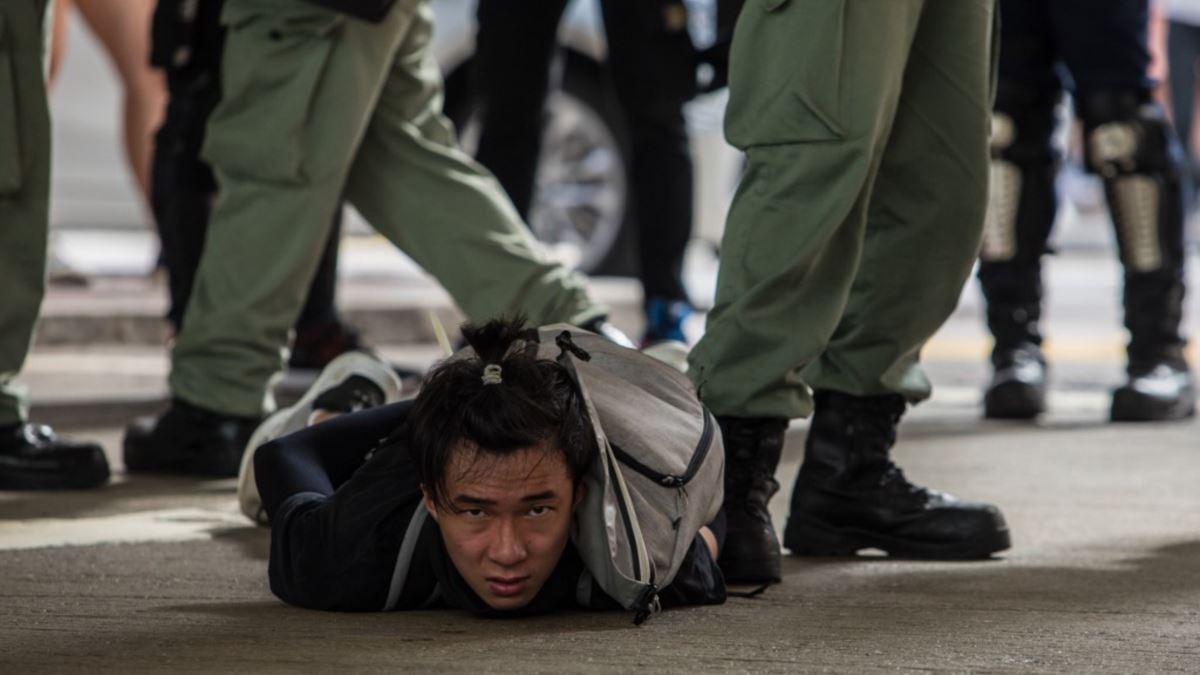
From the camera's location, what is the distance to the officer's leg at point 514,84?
4945 mm

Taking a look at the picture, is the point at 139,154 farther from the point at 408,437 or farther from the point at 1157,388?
the point at 408,437

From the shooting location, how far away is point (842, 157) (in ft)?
8.73

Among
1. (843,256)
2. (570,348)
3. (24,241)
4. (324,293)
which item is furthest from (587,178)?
(570,348)

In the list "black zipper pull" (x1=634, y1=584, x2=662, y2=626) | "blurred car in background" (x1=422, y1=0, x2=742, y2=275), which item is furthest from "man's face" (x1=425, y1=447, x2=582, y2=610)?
"blurred car in background" (x1=422, y1=0, x2=742, y2=275)

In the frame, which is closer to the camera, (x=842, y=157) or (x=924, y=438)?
(x=842, y=157)

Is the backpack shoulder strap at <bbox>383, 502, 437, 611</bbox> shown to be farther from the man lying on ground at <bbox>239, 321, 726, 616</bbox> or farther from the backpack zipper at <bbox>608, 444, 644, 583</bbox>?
the backpack zipper at <bbox>608, 444, 644, 583</bbox>

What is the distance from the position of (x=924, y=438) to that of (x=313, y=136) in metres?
1.45

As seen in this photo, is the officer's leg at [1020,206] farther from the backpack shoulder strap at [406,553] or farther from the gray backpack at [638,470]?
the backpack shoulder strap at [406,553]

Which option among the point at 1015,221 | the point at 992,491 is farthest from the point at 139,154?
the point at 992,491

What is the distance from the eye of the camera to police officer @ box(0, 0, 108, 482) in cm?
348

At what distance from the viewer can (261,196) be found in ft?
12.0

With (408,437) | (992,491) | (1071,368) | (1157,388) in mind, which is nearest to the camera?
(408,437)

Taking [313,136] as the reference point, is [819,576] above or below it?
below

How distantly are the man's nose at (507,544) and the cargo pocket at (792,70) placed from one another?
0.69 meters
